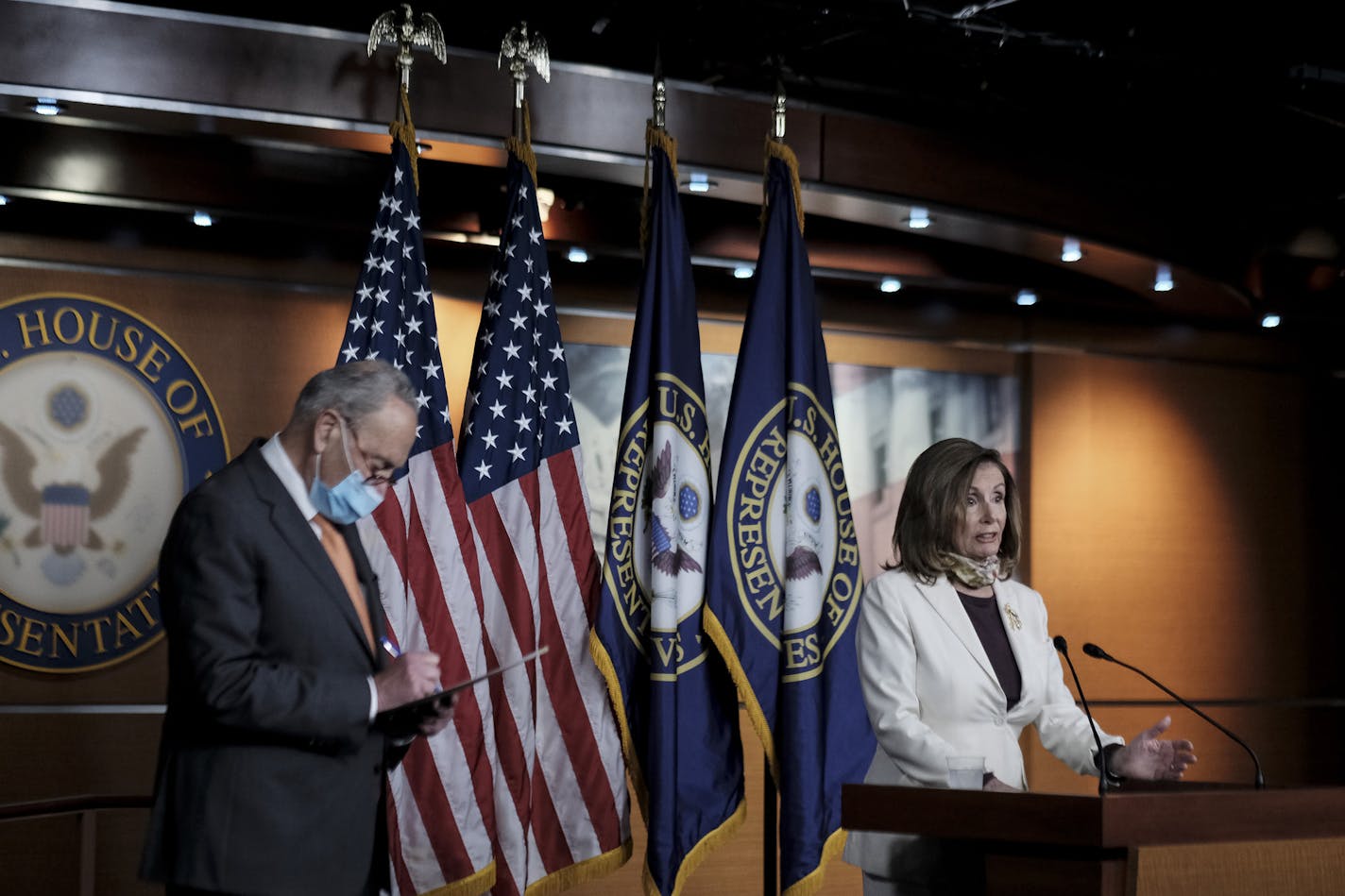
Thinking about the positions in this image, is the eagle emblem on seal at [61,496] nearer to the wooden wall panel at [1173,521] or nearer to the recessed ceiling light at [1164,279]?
the wooden wall panel at [1173,521]

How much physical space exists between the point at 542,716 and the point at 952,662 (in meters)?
1.18

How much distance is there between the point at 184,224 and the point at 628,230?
1.58 metres

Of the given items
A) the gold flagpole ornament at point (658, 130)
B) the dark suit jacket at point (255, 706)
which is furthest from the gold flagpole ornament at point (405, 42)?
the dark suit jacket at point (255, 706)

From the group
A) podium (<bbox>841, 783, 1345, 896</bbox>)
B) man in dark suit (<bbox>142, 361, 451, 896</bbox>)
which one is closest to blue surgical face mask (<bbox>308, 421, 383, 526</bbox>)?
man in dark suit (<bbox>142, 361, 451, 896</bbox>)

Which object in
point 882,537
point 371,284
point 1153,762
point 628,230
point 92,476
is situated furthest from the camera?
point 882,537

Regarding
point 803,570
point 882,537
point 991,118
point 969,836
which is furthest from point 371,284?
point 991,118

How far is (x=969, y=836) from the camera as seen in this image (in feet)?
8.43

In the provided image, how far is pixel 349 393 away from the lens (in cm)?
281

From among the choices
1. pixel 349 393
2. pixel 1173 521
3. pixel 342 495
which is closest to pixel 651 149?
pixel 349 393

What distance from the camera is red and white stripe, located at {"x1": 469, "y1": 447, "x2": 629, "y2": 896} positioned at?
153 inches

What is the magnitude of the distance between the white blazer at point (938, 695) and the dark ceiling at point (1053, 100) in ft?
6.38

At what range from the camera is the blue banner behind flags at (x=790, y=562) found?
3943mm

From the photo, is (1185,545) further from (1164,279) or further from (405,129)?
(405,129)

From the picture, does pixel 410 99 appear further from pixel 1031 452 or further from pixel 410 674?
pixel 1031 452
